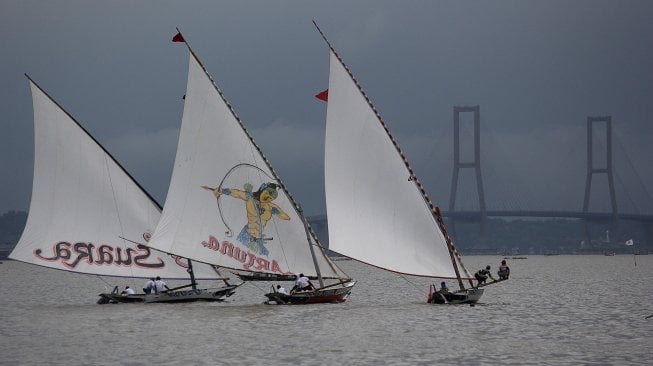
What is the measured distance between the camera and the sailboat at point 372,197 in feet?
158

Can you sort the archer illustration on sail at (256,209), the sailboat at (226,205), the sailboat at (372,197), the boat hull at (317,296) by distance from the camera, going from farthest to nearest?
the boat hull at (317,296) → the archer illustration on sail at (256,209) → the sailboat at (226,205) → the sailboat at (372,197)

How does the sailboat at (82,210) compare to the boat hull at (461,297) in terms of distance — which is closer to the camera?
the boat hull at (461,297)

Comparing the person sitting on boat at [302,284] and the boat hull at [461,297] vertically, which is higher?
the person sitting on boat at [302,284]

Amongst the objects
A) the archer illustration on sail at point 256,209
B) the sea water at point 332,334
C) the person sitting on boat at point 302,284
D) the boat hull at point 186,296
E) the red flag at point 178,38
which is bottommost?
the sea water at point 332,334

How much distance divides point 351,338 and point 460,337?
3896mm

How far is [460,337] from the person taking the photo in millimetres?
41375

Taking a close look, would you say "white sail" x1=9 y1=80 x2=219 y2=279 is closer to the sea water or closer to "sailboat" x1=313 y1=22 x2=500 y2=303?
the sea water

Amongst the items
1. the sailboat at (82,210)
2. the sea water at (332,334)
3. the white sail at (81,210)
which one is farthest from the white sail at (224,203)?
the white sail at (81,210)

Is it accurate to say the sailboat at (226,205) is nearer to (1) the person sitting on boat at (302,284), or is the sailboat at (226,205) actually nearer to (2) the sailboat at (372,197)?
(1) the person sitting on boat at (302,284)

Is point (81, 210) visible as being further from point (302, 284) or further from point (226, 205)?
point (302, 284)

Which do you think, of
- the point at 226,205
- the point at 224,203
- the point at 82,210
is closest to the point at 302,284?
the point at 226,205

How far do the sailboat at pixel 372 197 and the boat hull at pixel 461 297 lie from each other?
493cm

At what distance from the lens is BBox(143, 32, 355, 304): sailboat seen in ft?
170

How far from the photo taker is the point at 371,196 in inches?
1928
